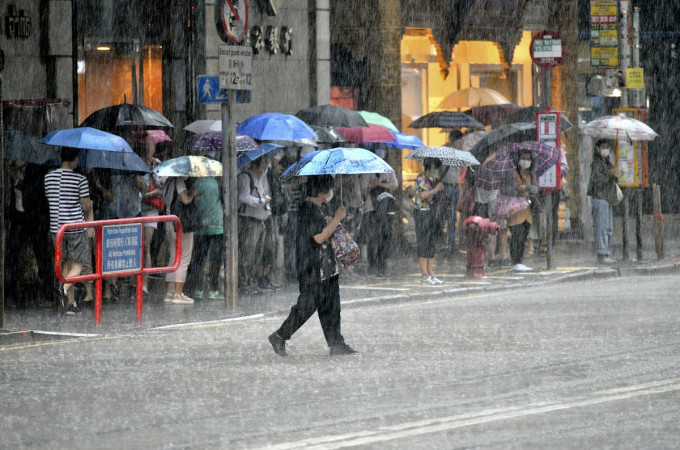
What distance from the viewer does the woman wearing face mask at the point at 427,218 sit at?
18672mm

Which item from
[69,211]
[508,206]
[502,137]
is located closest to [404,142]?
[502,137]

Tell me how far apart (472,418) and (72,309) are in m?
8.12

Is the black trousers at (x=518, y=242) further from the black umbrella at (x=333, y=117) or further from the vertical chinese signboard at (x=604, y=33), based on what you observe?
the vertical chinese signboard at (x=604, y=33)

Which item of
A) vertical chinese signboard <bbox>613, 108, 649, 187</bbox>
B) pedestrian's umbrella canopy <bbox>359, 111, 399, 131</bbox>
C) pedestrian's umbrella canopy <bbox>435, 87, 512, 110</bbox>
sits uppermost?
pedestrian's umbrella canopy <bbox>435, 87, 512, 110</bbox>

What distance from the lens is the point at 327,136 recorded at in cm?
1944

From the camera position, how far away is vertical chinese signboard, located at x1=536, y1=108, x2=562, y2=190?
67.3 feet

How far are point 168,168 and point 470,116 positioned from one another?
10121mm

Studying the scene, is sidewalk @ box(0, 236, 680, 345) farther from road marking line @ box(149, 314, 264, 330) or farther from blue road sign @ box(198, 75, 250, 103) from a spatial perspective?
blue road sign @ box(198, 75, 250, 103)

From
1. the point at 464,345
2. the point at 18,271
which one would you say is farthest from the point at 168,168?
the point at 464,345

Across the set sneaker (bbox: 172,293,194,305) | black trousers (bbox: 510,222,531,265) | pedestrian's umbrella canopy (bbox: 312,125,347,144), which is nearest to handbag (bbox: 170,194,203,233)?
sneaker (bbox: 172,293,194,305)

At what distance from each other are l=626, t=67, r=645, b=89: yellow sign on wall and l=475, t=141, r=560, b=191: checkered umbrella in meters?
2.49

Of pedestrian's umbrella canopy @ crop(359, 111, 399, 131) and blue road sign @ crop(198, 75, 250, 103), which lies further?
pedestrian's umbrella canopy @ crop(359, 111, 399, 131)

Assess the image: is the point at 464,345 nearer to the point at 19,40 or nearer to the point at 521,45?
the point at 19,40

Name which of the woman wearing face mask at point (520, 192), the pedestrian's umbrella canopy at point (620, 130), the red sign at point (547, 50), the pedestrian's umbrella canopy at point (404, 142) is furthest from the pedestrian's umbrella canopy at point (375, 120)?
the pedestrian's umbrella canopy at point (620, 130)
